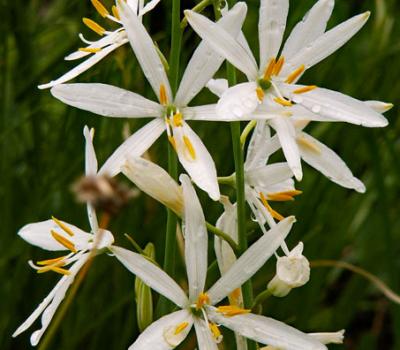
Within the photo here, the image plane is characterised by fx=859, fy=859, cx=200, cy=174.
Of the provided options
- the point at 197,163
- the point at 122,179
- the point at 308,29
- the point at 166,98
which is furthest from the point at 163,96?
the point at 122,179

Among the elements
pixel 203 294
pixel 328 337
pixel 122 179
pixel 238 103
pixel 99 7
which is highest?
pixel 99 7

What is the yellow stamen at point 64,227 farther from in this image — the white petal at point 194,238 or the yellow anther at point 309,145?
the yellow anther at point 309,145

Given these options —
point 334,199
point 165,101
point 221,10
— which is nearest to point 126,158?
point 165,101

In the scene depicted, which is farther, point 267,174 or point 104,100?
point 267,174

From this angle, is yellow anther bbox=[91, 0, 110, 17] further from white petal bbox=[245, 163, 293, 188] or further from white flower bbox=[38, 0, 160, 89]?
white petal bbox=[245, 163, 293, 188]

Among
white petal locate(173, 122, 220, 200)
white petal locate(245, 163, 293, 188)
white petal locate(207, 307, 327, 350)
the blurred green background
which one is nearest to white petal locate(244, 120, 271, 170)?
white petal locate(245, 163, 293, 188)

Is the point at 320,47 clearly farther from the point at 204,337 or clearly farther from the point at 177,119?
the point at 204,337

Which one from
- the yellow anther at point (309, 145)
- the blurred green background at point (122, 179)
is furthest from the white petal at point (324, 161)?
the blurred green background at point (122, 179)
